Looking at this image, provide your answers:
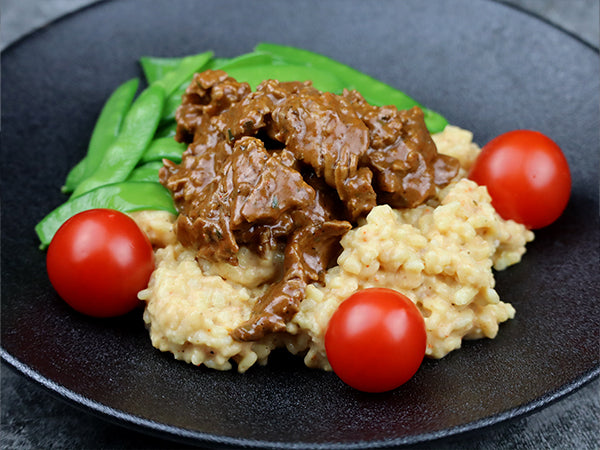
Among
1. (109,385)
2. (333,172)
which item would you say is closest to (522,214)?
(333,172)

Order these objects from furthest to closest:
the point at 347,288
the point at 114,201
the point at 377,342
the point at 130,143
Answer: the point at 130,143, the point at 114,201, the point at 347,288, the point at 377,342

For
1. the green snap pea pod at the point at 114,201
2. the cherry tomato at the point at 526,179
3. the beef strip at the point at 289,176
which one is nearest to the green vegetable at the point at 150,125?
the green snap pea pod at the point at 114,201

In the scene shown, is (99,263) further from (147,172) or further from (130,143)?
(130,143)

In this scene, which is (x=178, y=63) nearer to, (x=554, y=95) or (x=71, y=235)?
(x=71, y=235)

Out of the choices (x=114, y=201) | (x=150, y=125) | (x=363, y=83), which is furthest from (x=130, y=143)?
(x=363, y=83)

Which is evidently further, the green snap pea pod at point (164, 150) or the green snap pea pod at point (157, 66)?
the green snap pea pod at point (157, 66)

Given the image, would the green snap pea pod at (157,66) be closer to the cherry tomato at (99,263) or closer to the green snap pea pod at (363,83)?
the green snap pea pod at (363,83)

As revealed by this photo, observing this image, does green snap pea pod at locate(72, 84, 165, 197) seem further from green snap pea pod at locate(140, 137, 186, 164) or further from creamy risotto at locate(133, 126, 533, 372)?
creamy risotto at locate(133, 126, 533, 372)
